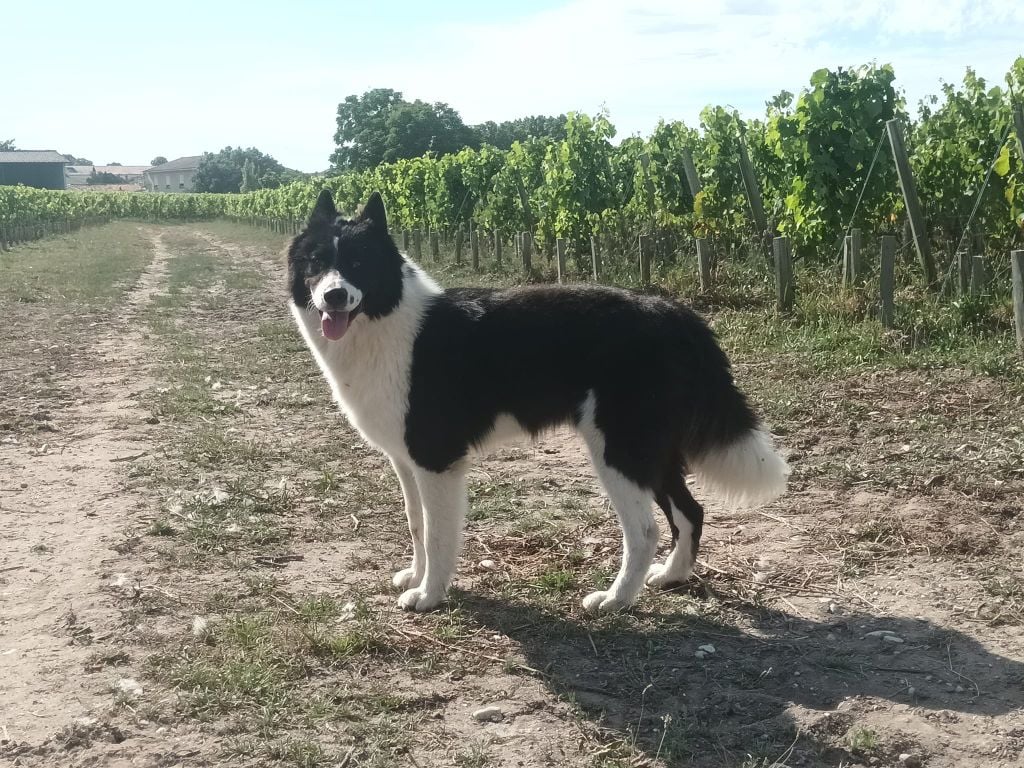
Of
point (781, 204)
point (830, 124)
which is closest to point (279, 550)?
point (830, 124)

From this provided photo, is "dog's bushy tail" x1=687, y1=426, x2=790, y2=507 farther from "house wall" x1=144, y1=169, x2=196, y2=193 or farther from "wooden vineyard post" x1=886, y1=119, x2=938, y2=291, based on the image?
"house wall" x1=144, y1=169, x2=196, y2=193

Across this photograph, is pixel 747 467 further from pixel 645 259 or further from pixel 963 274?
pixel 645 259

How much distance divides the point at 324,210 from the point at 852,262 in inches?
276

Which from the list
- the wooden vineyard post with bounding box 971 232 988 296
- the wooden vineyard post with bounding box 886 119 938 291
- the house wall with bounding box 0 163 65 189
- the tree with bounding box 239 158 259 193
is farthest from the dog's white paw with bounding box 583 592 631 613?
the house wall with bounding box 0 163 65 189

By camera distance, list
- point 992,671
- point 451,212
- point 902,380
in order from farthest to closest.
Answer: point 451,212 → point 902,380 → point 992,671

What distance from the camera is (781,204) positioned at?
43.2 ft

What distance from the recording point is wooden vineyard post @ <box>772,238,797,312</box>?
1047 centimetres

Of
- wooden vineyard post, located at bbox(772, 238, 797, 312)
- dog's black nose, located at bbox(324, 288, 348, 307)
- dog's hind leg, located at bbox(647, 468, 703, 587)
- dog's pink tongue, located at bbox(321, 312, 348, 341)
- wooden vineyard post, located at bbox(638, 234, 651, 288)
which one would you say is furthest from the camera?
wooden vineyard post, located at bbox(638, 234, 651, 288)

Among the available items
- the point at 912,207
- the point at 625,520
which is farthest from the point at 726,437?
the point at 912,207

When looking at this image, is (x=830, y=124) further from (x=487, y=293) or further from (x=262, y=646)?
(x=262, y=646)

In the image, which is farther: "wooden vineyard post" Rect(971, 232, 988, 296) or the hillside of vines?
the hillside of vines

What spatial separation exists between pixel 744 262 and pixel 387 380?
934 centimetres

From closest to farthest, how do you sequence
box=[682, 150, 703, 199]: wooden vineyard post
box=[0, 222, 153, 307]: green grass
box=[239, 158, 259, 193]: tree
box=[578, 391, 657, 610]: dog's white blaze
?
box=[578, 391, 657, 610]: dog's white blaze, box=[682, 150, 703, 199]: wooden vineyard post, box=[0, 222, 153, 307]: green grass, box=[239, 158, 259, 193]: tree

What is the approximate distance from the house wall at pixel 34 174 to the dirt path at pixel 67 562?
12936 centimetres
